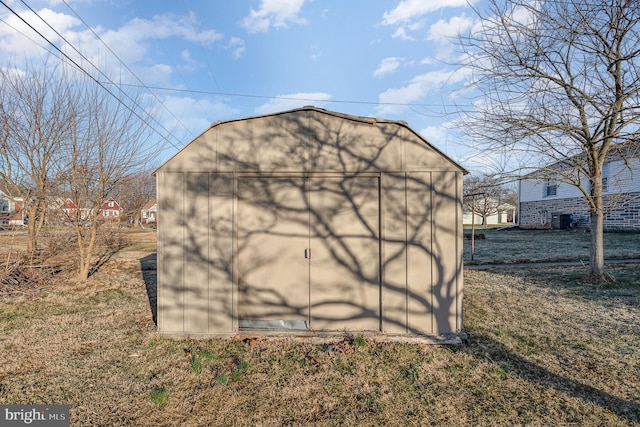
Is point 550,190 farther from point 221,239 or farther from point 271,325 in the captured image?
point 221,239

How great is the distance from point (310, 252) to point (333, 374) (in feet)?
5.15

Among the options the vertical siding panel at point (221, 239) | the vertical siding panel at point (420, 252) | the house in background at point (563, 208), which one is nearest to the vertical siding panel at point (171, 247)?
the vertical siding panel at point (221, 239)

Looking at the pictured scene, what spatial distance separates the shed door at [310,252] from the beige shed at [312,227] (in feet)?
0.05

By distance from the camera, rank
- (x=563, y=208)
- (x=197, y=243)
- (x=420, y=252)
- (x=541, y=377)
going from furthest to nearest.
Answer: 1. (x=563, y=208)
2. (x=197, y=243)
3. (x=420, y=252)
4. (x=541, y=377)

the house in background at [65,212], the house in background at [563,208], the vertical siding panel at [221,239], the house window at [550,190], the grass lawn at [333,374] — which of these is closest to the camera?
the grass lawn at [333,374]

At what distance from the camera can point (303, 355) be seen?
12.6 ft

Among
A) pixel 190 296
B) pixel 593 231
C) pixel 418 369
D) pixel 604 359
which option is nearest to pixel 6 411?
pixel 190 296

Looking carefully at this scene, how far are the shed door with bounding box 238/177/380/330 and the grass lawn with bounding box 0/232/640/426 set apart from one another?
1.37ft

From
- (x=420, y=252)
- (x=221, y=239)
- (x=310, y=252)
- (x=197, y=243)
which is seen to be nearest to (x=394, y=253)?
(x=420, y=252)

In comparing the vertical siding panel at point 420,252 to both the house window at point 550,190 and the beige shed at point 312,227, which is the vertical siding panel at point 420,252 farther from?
the house window at point 550,190

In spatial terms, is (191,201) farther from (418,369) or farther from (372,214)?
(418,369)

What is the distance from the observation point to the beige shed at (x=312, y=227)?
423 cm

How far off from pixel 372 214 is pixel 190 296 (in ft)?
9.16

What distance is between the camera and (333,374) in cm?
340
